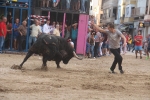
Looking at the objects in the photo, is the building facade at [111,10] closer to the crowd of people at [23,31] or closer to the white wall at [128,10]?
the white wall at [128,10]

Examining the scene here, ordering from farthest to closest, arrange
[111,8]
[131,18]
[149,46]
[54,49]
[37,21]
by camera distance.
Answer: [111,8] < [131,18] < [149,46] < [37,21] < [54,49]

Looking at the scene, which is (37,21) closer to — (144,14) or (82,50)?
(82,50)

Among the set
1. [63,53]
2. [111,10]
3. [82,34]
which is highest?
[111,10]

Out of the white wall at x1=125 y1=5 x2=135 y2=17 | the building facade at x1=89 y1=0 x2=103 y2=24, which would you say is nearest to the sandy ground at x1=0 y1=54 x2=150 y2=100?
the white wall at x1=125 y1=5 x2=135 y2=17

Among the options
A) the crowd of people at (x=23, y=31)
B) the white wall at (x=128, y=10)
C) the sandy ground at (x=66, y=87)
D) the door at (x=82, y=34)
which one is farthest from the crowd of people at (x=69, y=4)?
the white wall at (x=128, y=10)

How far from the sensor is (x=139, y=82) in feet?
35.3

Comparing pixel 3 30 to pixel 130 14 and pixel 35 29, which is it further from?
pixel 130 14

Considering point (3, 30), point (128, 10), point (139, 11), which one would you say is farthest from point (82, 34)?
point (128, 10)

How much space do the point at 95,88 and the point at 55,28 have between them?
9832mm

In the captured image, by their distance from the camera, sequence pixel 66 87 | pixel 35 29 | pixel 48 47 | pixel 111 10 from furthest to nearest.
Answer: pixel 111 10
pixel 35 29
pixel 48 47
pixel 66 87

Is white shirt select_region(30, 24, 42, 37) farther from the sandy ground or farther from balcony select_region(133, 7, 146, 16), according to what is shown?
balcony select_region(133, 7, 146, 16)

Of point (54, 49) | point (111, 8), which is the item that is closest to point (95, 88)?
point (54, 49)

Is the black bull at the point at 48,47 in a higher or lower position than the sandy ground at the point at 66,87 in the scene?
higher

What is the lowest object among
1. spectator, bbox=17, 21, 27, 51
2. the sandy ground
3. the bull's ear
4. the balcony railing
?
the sandy ground
